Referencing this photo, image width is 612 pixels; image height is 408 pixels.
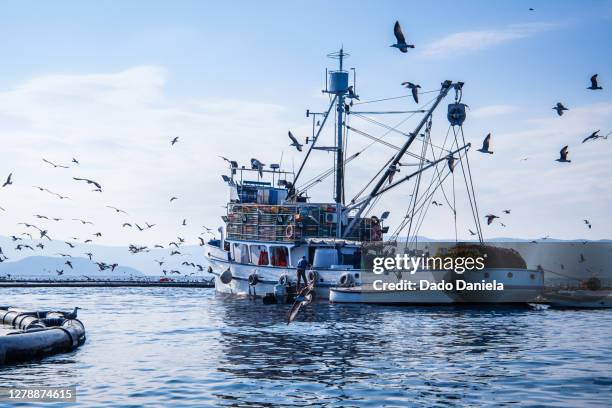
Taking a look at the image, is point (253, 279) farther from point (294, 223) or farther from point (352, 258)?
point (352, 258)

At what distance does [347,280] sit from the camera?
66438 millimetres

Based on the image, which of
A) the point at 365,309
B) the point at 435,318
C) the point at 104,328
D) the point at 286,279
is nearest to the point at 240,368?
the point at 104,328

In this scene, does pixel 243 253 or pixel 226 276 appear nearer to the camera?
pixel 226 276

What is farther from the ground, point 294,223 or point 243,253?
point 294,223

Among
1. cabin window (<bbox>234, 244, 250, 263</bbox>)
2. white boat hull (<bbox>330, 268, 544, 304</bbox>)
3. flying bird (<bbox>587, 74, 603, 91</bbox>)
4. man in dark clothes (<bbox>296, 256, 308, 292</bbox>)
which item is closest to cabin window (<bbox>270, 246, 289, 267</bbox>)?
cabin window (<bbox>234, 244, 250, 263</bbox>)

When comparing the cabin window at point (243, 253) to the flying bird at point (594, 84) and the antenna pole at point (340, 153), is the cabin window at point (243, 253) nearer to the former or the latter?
the antenna pole at point (340, 153)

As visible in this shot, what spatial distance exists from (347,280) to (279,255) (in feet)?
42.3

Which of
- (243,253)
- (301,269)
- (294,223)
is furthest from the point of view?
(243,253)

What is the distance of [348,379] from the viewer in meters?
27.7

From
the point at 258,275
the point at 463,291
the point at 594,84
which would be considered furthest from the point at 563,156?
the point at 258,275

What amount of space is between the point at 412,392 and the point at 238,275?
55960mm

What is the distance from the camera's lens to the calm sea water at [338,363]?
24.7 meters

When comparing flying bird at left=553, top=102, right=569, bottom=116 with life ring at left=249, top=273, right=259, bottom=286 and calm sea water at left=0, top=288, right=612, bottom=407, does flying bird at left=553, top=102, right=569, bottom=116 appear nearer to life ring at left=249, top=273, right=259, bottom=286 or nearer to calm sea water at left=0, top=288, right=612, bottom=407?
calm sea water at left=0, top=288, right=612, bottom=407

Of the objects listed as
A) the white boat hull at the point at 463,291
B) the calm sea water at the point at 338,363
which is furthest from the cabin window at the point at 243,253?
the calm sea water at the point at 338,363
